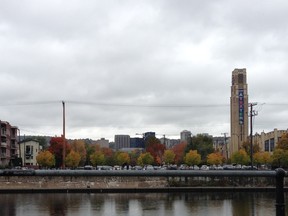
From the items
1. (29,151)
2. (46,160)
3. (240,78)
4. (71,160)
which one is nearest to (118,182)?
(46,160)

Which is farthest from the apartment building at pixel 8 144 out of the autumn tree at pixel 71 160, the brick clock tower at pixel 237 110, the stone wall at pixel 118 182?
the brick clock tower at pixel 237 110

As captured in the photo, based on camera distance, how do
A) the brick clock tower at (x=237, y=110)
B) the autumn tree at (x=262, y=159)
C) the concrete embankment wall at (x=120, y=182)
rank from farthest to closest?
1. the brick clock tower at (x=237, y=110)
2. the autumn tree at (x=262, y=159)
3. the concrete embankment wall at (x=120, y=182)

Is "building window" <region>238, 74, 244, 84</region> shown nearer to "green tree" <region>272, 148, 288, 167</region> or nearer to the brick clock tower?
the brick clock tower

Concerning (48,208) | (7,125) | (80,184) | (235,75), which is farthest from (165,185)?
(235,75)

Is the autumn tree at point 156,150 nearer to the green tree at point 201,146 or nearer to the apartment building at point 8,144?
the green tree at point 201,146

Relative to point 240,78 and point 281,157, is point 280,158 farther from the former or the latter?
point 240,78

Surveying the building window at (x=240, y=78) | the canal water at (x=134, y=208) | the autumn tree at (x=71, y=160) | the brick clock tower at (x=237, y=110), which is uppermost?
the building window at (x=240, y=78)

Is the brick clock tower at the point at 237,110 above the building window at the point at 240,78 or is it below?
below

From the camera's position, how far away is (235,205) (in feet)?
109

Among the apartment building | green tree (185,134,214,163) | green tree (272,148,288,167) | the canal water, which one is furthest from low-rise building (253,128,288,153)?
the canal water

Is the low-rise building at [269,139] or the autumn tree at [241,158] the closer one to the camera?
the autumn tree at [241,158]

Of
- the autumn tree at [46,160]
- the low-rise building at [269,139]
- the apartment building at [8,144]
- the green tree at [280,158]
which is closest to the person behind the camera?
the green tree at [280,158]

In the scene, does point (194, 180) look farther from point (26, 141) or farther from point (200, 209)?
point (26, 141)

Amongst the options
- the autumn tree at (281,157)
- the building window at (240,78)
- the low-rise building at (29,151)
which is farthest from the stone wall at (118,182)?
the building window at (240,78)
